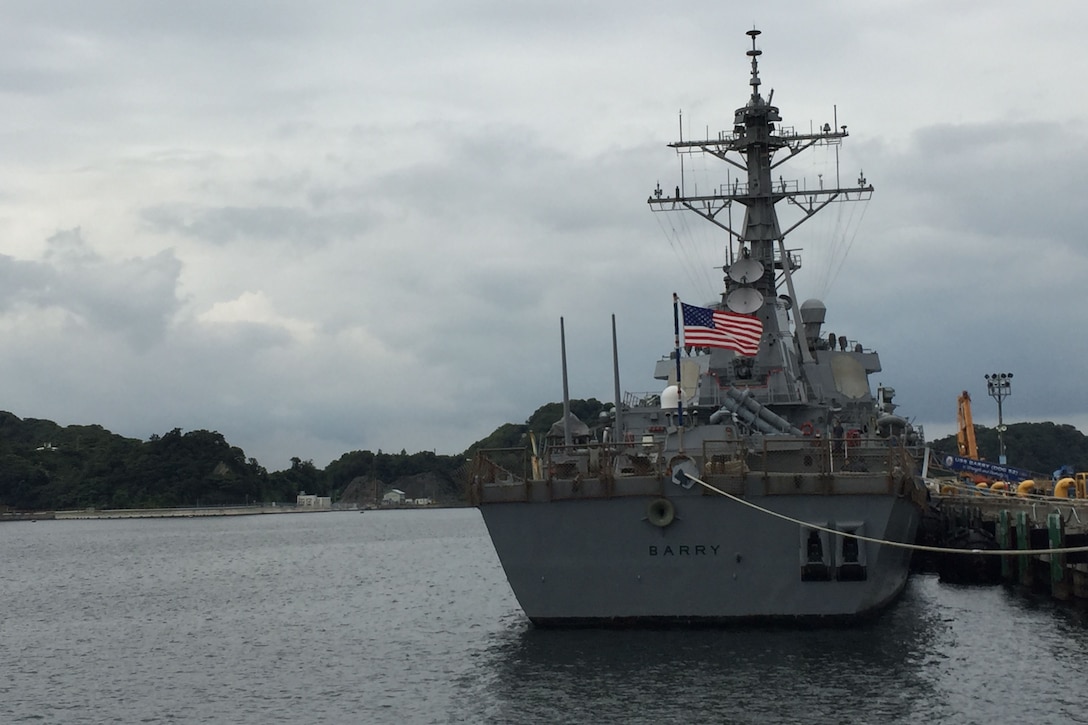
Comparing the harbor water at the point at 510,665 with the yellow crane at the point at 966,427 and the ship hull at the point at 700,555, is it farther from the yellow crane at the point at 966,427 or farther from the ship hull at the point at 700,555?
the yellow crane at the point at 966,427

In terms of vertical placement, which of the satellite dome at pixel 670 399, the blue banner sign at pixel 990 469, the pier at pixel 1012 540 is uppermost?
the satellite dome at pixel 670 399

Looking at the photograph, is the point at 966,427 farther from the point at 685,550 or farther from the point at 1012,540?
the point at 685,550

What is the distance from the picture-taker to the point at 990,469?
52.0m

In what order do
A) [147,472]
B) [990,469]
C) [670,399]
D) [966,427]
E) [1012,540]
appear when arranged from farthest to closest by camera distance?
[147,472], [966,427], [990,469], [1012,540], [670,399]

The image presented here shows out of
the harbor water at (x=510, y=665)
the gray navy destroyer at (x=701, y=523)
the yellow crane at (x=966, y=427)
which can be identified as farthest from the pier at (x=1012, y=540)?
the yellow crane at (x=966, y=427)

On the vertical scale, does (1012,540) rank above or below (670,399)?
below

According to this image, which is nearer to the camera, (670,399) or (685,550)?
(685,550)

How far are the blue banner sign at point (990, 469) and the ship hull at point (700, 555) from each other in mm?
30177

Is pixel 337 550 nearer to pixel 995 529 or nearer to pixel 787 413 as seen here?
pixel 995 529

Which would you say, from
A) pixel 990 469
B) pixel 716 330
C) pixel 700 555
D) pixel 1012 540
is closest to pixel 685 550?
pixel 700 555

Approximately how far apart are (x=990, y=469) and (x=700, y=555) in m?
32.7

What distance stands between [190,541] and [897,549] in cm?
7384

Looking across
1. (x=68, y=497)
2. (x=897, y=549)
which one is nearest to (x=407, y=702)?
(x=897, y=549)

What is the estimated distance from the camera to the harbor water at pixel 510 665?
1936cm
